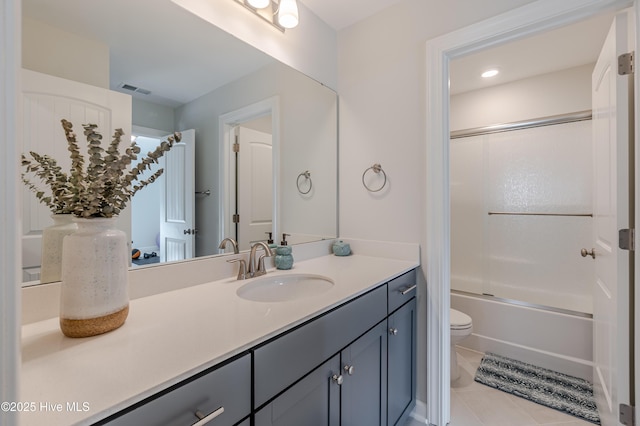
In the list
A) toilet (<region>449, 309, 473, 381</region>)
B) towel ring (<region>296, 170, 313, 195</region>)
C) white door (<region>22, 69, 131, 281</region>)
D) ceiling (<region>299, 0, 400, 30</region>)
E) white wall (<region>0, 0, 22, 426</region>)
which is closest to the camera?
white wall (<region>0, 0, 22, 426</region>)

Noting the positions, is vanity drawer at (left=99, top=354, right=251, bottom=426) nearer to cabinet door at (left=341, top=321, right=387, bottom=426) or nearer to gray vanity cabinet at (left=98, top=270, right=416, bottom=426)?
gray vanity cabinet at (left=98, top=270, right=416, bottom=426)

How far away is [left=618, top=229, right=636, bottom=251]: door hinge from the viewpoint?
1153mm

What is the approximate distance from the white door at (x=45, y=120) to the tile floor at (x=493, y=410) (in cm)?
185

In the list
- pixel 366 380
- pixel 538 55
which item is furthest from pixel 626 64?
pixel 366 380

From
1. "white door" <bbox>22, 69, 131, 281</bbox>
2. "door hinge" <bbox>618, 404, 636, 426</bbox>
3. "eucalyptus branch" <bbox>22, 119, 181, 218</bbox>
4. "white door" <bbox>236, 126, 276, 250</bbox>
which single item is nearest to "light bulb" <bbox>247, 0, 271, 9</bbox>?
"white door" <bbox>236, 126, 276, 250</bbox>

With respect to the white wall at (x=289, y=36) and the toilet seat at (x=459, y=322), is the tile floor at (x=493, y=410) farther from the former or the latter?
the white wall at (x=289, y=36)

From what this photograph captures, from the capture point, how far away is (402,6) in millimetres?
1659

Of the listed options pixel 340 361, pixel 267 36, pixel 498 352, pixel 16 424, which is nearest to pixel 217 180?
pixel 267 36

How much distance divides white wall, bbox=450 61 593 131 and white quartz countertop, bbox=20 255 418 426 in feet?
7.90

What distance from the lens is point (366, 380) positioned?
44.5 inches

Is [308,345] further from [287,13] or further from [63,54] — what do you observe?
[287,13]

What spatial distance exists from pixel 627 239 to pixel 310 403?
1.43 meters

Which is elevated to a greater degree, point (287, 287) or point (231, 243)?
point (231, 243)

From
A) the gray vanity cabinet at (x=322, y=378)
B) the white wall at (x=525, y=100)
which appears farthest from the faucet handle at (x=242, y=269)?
the white wall at (x=525, y=100)
